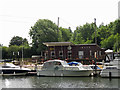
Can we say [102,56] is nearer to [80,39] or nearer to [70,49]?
[70,49]

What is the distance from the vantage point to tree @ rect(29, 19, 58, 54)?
79438mm

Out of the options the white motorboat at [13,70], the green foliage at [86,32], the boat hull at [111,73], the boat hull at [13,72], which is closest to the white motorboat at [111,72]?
the boat hull at [111,73]

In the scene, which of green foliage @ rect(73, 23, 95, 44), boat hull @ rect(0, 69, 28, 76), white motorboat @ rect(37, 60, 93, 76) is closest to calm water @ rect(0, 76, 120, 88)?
white motorboat @ rect(37, 60, 93, 76)

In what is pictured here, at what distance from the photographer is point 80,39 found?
90.4 meters

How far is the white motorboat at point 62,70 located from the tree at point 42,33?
124ft

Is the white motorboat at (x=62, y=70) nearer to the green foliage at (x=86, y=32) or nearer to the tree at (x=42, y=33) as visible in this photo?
the tree at (x=42, y=33)

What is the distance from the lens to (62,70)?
40.0m

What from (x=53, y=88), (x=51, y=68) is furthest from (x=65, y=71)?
(x=53, y=88)

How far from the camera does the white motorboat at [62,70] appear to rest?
3903 cm

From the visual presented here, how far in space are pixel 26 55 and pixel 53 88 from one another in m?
54.8

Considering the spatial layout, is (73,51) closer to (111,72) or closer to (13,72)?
(13,72)

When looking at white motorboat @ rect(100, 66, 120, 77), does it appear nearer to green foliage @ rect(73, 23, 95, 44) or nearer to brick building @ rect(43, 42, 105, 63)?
brick building @ rect(43, 42, 105, 63)

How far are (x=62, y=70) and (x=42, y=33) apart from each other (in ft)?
134

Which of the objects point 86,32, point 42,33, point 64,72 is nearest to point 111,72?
point 64,72
